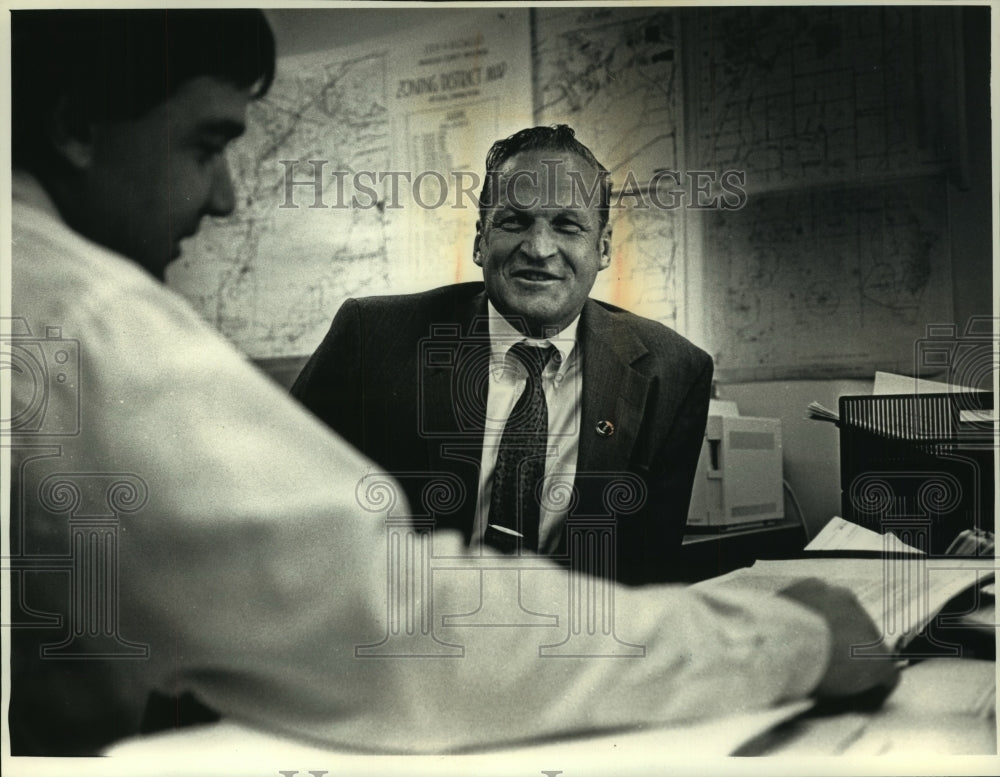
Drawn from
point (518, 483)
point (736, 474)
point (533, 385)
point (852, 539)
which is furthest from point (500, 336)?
point (852, 539)

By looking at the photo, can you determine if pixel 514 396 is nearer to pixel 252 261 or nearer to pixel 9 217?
pixel 252 261

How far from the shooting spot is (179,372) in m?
2.47

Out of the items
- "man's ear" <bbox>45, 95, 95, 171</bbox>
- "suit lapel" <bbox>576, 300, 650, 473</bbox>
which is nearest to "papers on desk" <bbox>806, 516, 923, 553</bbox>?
"suit lapel" <bbox>576, 300, 650, 473</bbox>

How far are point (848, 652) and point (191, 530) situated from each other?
1.82m

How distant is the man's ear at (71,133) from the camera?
2480mm

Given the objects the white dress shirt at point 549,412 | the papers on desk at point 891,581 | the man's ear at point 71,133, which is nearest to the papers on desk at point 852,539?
the papers on desk at point 891,581

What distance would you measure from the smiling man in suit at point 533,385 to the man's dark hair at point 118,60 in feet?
2.46

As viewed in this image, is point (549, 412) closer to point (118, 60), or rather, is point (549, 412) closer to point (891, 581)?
point (891, 581)

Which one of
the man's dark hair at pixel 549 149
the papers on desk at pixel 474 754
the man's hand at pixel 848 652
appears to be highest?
the man's dark hair at pixel 549 149

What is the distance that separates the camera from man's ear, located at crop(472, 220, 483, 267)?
248cm

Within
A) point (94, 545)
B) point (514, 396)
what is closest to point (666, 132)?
point (514, 396)

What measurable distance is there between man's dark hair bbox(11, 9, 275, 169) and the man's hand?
Result: 2.06 meters

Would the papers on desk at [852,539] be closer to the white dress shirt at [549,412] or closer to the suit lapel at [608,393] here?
the suit lapel at [608,393]

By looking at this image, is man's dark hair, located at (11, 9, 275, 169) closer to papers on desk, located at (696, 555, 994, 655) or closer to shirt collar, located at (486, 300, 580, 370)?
shirt collar, located at (486, 300, 580, 370)
